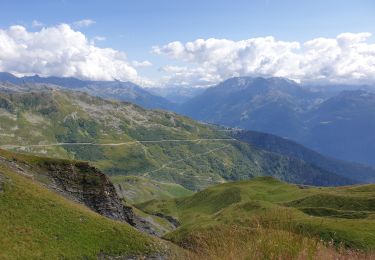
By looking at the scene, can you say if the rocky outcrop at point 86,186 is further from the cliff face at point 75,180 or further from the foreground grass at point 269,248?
the foreground grass at point 269,248

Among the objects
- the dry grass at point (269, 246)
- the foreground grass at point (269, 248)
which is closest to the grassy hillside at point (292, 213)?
the dry grass at point (269, 246)

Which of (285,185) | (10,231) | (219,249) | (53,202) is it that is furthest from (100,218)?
(285,185)

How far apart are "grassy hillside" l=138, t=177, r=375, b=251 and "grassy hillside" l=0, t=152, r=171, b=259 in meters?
9.74

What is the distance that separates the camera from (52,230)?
5222 cm

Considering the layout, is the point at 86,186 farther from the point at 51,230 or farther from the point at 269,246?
the point at 269,246

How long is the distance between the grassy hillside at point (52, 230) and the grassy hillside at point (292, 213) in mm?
9739

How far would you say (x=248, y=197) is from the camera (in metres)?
168

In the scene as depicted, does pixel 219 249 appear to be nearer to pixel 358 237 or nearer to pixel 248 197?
Result: pixel 358 237

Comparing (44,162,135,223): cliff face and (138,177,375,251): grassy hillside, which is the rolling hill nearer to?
(138,177,375,251): grassy hillside

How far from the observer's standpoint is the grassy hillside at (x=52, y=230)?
158 ft

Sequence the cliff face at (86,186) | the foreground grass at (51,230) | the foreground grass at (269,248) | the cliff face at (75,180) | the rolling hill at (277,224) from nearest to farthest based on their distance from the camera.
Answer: the foreground grass at (269,248) → the rolling hill at (277,224) → the foreground grass at (51,230) → the cliff face at (75,180) → the cliff face at (86,186)

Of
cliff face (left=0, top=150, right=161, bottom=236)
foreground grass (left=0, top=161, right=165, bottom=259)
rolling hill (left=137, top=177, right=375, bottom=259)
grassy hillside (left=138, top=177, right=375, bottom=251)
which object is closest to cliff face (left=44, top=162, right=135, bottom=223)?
cliff face (left=0, top=150, right=161, bottom=236)

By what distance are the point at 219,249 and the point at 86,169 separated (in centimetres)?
6823

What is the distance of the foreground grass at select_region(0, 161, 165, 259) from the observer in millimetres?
48109
